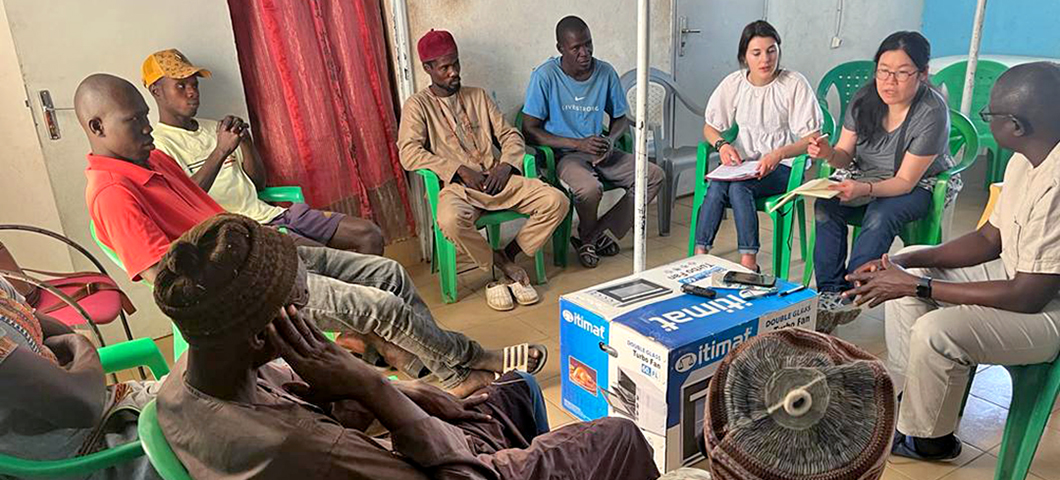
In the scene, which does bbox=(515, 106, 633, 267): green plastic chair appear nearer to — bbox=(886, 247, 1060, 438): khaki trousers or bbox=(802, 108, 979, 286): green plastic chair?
bbox=(802, 108, 979, 286): green plastic chair

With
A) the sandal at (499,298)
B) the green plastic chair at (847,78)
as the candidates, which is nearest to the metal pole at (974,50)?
the green plastic chair at (847,78)

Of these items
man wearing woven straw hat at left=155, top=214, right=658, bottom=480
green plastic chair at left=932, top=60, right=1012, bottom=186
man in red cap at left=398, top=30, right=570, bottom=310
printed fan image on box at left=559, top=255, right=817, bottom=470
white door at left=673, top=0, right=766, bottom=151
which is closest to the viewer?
man wearing woven straw hat at left=155, top=214, right=658, bottom=480

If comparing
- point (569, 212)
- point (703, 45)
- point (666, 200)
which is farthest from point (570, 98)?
point (703, 45)

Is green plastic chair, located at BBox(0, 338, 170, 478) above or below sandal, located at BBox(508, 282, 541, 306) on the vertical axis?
above

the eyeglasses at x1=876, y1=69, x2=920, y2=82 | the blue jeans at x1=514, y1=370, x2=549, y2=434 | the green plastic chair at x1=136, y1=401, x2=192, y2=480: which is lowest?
the blue jeans at x1=514, y1=370, x2=549, y2=434

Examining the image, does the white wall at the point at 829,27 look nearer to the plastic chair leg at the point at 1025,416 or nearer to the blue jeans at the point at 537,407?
the plastic chair leg at the point at 1025,416

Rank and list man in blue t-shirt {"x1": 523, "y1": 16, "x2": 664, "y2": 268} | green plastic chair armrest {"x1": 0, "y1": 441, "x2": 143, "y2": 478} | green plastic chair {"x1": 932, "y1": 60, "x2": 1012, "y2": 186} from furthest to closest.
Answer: green plastic chair {"x1": 932, "y1": 60, "x2": 1012, "y2": 186}
man in blue t-shirt {"x1": 523, "y1": 16, "x2": 664, "y2": 268}
green plastic chair armrest {"x1": 0, "y1": 441, "x2": 143, "y2": 478}

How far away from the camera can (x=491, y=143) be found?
355 cm

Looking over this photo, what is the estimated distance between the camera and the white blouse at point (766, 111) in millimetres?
3260

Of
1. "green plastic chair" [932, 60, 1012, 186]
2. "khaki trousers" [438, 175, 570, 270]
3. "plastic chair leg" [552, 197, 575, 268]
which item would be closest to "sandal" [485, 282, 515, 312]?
"khaki trousers" [438, 175, 570, 270]

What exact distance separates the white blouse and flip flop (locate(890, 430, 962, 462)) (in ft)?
4.89

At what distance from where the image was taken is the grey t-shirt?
2.71 m

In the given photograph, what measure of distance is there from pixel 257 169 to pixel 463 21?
123 cm

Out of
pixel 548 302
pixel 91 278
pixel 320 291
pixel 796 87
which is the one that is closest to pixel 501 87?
pixel 548 302
